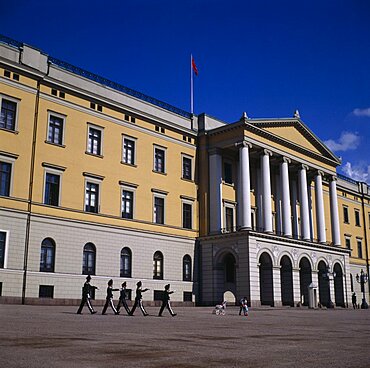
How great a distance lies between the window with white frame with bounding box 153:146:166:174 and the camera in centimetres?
4316

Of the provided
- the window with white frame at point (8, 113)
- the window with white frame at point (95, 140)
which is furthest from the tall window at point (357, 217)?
the window with white frame at point (8, 113)

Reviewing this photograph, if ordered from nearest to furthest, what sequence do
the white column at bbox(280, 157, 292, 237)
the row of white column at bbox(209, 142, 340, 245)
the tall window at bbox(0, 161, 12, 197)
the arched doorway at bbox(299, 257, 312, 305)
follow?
the tall window at bbox(0, 161, 12, 197) < the row of white column at bbox(209, 142, 340, 245) < the white column at bbox(280, 157, 292, 237) < the arched doorway at bbox(299, 257, 312, 305)

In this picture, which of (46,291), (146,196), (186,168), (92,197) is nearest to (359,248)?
(186,168)

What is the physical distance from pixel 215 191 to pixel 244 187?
9.64 ft

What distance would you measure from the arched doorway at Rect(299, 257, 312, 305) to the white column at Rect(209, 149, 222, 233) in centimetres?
970

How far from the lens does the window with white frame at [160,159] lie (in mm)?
43156

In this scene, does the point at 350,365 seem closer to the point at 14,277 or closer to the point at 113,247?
the point at 14,277

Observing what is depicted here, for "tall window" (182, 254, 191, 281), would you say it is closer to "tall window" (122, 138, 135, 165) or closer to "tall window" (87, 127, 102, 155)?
"tall window" (122, 138, 135, 165)

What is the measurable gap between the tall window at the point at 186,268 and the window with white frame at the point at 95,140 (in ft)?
39.6

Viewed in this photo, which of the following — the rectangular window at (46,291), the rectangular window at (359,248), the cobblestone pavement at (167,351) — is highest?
the rectangular window at (359,248)

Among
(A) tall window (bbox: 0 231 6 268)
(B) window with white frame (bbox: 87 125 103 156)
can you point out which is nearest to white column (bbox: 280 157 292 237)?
(B) window with white frame (bbox: 87 125 103 156)

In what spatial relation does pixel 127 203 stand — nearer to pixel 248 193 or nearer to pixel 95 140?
pixel 95 140

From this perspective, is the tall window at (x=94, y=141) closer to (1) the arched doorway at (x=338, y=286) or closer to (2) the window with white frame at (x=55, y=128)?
(2) the window with white frame at (x=55, y=128)

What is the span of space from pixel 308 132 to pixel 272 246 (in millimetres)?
14365
